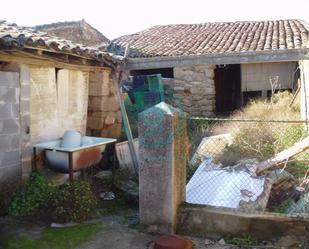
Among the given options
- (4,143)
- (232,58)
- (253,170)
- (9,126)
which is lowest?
(253,170)

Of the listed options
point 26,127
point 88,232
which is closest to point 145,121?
point 88,232

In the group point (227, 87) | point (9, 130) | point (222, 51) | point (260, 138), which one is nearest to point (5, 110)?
point (9, 130)

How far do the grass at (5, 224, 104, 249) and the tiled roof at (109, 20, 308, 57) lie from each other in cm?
745

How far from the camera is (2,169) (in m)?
6.11

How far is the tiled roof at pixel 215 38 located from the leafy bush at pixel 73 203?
6897 mm

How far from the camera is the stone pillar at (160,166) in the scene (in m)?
4.85

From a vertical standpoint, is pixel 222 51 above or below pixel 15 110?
above

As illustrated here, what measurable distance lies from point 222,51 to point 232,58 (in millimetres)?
4646

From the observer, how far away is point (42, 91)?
695 cm

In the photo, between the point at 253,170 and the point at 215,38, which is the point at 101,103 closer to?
the point at 253,170

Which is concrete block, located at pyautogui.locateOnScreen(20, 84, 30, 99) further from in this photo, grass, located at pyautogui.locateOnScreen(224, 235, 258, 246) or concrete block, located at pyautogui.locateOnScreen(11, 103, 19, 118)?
grass, located at pyautogui.locateOnScreen(224, 235, 258, 246)

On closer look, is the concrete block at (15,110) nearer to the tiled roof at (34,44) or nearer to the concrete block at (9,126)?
the concrete block at (9,126)

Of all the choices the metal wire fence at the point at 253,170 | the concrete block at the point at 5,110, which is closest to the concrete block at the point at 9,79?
the concrete block at the point at 5,110

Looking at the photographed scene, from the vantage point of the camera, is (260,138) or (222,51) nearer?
(260,138)
